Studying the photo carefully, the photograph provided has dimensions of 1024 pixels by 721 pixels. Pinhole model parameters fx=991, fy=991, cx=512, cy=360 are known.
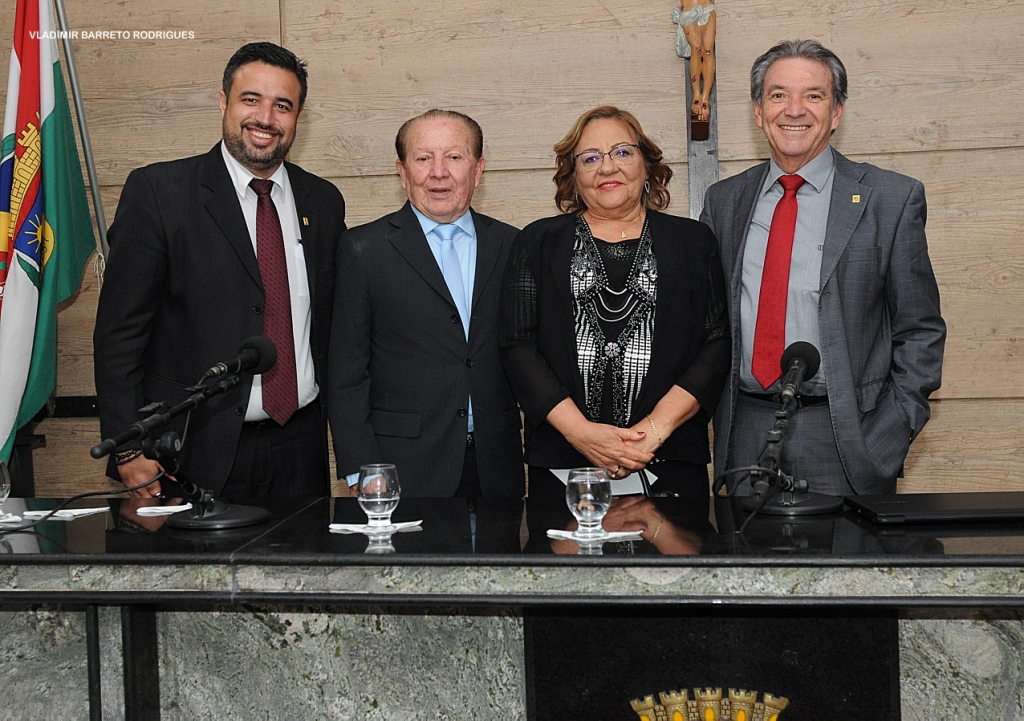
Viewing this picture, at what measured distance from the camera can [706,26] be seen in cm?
357

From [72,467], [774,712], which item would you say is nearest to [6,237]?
[72,467]

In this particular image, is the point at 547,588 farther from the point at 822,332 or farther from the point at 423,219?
the point at 423,219

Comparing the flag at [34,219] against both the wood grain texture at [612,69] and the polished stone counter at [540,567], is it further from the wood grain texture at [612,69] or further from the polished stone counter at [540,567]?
the polished stone counter at [540,567]

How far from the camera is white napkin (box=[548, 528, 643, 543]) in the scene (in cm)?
175

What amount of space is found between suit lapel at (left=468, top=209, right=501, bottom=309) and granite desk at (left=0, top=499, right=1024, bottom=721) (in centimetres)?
96

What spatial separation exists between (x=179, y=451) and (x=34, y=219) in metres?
2.04

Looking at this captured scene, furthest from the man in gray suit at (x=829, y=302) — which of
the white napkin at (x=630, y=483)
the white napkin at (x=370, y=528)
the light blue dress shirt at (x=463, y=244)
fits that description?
the white napkin at (x=370, y=528)

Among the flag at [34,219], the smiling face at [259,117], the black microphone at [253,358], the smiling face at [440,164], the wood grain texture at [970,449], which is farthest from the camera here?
the wood grain texture at [970,449]

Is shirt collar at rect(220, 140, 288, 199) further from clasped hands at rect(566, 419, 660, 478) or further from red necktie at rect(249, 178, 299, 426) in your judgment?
clasped hands at rect(566, 419, 660, 478)

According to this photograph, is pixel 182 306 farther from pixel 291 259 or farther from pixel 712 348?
pixel 712 348

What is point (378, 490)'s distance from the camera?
1.86m

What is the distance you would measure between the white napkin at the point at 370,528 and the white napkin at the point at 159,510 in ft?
1.47

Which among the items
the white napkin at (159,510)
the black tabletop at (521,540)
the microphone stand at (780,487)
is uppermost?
the microphone stand at (780,487)

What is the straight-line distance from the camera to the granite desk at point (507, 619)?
1.61 meters
